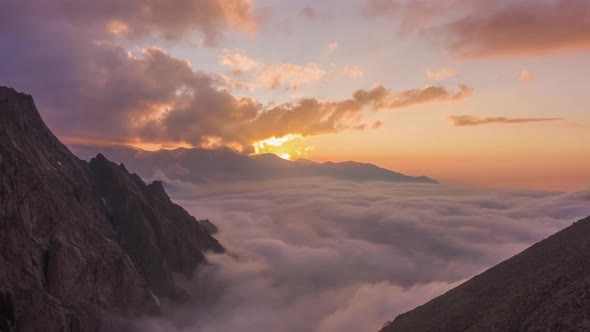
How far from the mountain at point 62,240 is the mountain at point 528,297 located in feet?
289

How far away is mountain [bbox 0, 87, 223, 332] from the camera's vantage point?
302 ft

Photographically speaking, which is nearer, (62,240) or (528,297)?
(528,297)

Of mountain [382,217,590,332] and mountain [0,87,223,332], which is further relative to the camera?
mountain [0,87,223,332]

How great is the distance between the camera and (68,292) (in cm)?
10938

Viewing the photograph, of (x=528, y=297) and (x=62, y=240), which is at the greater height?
(x=528, y=297)

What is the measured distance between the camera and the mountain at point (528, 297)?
141 ft

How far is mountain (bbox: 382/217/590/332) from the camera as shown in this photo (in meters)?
42.9

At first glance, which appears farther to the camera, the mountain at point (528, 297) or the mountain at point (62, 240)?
the mountain at point (62, 240)

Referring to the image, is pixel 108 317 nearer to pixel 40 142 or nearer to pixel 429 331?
pixel 40 142

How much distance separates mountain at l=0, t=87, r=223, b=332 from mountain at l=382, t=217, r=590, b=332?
289 feet

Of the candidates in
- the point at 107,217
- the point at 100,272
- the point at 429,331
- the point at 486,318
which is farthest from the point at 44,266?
the point at 486,318

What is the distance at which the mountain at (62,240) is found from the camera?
302ft

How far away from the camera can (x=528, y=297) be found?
52.3 m

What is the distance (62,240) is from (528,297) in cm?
11940
